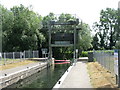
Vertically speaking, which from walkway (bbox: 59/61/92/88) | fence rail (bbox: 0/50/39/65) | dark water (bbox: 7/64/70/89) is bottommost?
dark water (bbox: 7/64/70/89)

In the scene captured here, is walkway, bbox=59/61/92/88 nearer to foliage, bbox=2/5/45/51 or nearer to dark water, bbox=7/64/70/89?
dark water, bbox=7/64/70/89

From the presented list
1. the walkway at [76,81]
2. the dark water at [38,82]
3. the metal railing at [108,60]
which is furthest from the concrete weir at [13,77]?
the metal railing at [108,60]

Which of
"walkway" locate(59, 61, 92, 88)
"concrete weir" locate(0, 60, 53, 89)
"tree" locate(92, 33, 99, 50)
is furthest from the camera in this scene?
"tree" locate(92, 33, 99, 50)

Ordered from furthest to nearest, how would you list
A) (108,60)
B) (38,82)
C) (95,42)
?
(95,42) → (38,82) → (108,60)

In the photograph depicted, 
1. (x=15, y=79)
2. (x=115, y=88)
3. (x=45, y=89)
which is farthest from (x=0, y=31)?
(x=115, y=88)

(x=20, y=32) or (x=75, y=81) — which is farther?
(x=20, y=32)

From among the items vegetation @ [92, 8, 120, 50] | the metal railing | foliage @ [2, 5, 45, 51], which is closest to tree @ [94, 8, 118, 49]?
vegetation @ [92, 8, 120, 50]

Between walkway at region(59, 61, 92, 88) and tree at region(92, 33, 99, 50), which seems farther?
tree at region(92, 33, 99, 50)

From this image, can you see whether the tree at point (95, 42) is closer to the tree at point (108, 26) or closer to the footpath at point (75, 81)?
the tree at point (108, 26)

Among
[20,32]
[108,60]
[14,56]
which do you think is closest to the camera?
[108,60]

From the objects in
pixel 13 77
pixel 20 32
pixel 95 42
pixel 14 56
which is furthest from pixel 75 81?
pixel 95 42

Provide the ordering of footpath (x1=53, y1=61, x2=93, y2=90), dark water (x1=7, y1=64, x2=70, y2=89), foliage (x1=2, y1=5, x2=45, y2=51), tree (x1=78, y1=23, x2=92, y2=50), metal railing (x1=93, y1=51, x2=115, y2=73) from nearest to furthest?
footpath (x1=53, y1=61, x2=93, y2=90)
metal railing (x1=93, y1=51, x2=115, y2=73)
dark water (x1=7, y1=64, x2=70, y2=89)
foliage (x1=2, y1=5, x2=45, y2=51)
tree (x1=78, y1=23, x2=92, y2=50)

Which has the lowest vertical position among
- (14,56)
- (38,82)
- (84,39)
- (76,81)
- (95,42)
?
(38,82)

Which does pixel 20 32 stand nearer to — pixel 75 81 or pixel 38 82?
pixel 38 82
